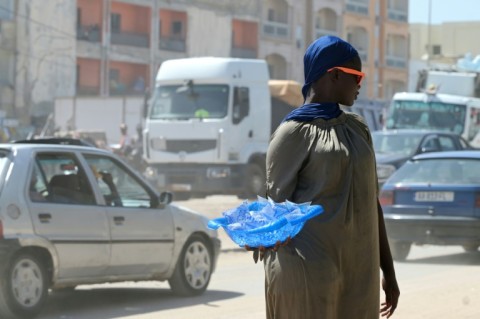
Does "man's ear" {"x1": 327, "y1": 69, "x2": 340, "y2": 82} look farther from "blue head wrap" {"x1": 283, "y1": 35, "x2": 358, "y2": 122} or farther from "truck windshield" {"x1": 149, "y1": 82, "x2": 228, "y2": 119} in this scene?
"truck windshield" {"x1": 149, "y1": 82, "x2": 228, "y2": 119}

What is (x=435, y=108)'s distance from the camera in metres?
32.5

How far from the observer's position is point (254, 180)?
90.4 feet

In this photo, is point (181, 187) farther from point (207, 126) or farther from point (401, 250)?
point (401, 250)

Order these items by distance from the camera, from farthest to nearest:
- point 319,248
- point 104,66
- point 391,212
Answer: point 104,66 < point 391,212 < point 319,248

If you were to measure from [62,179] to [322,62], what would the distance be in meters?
6.69

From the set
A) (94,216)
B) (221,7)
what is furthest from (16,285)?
(221,7)

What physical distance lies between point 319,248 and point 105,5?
54.8 m

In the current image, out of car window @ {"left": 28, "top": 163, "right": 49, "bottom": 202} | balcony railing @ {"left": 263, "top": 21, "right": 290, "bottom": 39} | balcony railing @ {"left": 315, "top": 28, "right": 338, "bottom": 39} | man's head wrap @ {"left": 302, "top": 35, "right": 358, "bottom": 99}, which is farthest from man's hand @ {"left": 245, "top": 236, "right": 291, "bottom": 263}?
balcony railing @ {"left": 315, "top": 28, "right": 338, "bottom": 39}

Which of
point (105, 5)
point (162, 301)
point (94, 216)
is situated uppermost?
point (105, 5)

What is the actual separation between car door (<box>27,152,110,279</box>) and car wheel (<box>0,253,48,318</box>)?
0.27 m

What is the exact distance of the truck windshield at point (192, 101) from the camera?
25.8 m

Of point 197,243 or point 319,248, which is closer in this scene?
point 319,248

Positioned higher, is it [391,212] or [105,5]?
[105,5]

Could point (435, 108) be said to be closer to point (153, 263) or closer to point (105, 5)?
point (153, 263)
